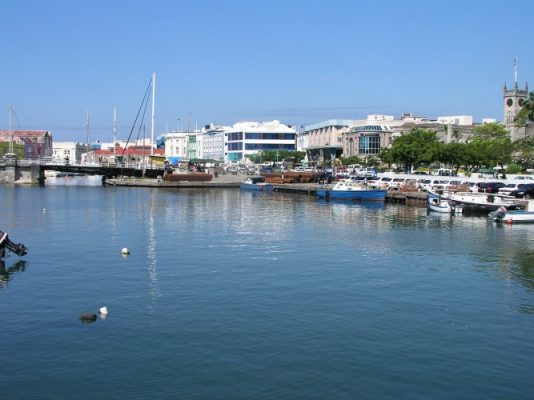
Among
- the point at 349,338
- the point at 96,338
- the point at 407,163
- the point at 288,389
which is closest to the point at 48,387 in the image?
the point at 96,338

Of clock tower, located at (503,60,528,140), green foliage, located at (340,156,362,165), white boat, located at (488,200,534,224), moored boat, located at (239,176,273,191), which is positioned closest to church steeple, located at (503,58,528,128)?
clock tower, located at (503,60,528,140)

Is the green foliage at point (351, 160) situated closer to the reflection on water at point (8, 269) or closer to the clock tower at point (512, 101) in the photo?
the clock tower at point (512, 101)

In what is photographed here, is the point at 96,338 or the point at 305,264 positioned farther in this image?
the point at 305,264

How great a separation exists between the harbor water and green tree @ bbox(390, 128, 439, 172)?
61.7 metres

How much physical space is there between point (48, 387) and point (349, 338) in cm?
904

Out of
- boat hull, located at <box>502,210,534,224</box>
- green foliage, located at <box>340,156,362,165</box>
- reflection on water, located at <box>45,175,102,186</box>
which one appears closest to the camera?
boat hull, located at <box>502,210,534,224</box>

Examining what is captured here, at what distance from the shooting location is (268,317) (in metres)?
22.6

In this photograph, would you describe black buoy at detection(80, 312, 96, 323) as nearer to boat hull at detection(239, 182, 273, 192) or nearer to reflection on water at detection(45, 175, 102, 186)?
boat hull at detection(239, 182, 273, 192)

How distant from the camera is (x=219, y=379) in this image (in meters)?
17.0

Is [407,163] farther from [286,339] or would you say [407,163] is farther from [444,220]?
[286,339]

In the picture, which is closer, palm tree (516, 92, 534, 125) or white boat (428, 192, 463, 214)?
white boat (428, 192, 463, 214)

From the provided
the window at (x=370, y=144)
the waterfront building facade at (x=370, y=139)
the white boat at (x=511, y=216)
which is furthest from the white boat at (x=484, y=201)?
the window at (x=370, y=144)

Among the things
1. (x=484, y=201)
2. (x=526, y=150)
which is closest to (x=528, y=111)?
(x=526, y=150)

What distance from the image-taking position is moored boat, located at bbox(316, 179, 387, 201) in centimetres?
7975
